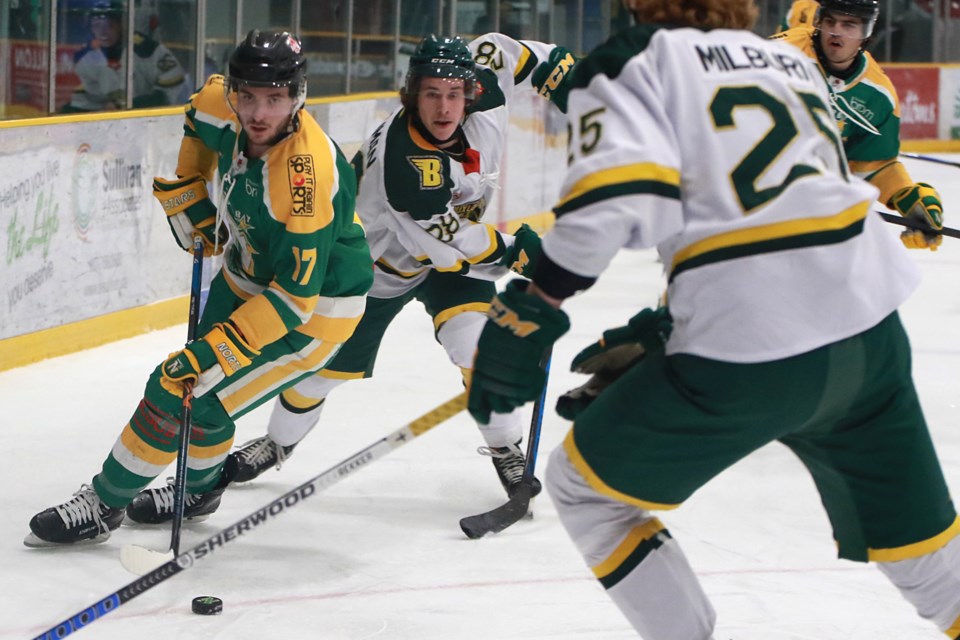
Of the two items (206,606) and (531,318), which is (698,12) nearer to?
(531,318)

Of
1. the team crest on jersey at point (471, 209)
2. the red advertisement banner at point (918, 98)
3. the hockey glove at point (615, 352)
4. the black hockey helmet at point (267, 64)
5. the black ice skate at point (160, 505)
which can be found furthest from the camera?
the red advertisement banner at point (918, 98)

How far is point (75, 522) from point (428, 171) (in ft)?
3.63

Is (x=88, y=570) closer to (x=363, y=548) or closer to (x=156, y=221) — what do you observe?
(x=363, y=548)

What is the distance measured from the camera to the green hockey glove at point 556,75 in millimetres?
3688

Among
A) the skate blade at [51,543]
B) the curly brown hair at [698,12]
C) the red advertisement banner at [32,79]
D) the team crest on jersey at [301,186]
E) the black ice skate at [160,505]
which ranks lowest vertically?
the skate blade at [51,543]

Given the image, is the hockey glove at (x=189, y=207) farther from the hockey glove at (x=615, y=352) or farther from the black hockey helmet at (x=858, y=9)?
the black hockey helmet at (x=858, y=9)

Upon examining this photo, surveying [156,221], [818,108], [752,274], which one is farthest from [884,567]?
[156,221]

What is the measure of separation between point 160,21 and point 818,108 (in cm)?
465

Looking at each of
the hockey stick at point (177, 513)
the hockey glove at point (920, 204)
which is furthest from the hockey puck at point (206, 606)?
the hockey glove at point (920, 204)

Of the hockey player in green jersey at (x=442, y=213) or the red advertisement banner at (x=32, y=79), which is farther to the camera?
the red advertisement banner at (x=32, y=79)

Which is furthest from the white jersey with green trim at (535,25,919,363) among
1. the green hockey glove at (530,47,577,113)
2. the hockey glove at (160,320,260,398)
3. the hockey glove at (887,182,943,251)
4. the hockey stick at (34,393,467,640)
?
the hockey glove at (887,182,943,251)

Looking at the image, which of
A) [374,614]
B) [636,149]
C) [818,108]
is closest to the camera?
[636,149]

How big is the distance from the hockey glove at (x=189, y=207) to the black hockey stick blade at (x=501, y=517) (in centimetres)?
86

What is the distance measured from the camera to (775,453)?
4023mm
